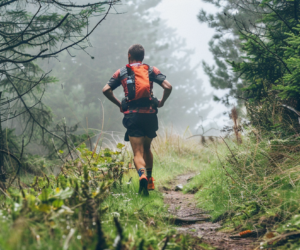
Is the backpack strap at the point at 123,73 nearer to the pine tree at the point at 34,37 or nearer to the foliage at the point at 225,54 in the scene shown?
the pine tree at the point at 34,37

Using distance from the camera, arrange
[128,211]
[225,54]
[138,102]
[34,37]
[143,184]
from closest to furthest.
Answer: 1. [128,211]
2. [34,37]
3. [143,184]
4. [138,102]
5. [225,54]

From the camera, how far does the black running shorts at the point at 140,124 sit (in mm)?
3430

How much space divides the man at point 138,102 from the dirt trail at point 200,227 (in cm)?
53

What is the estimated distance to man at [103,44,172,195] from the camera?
3303 millimetres

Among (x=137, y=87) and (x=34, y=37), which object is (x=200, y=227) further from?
(x=34, y=37)

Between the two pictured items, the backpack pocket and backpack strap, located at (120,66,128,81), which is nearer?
the backpack pocket

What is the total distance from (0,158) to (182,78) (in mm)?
47552

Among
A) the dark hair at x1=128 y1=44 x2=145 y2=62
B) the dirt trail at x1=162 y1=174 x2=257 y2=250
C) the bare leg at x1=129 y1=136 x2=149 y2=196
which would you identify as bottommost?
the dirt trail at x1=162 y1=174 x2=257 y2=250

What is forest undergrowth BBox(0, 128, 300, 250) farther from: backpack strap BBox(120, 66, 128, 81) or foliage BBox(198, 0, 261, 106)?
foliage BBox(198, 0, 261, 106)

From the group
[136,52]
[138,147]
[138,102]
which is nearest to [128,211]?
[138,147]

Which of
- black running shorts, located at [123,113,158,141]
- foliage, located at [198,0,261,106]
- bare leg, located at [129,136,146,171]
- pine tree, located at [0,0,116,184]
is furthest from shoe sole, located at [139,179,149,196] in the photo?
foliage, located at [198,0,261,106]

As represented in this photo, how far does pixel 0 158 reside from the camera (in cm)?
351

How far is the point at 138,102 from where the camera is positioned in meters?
3.42

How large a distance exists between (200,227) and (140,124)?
1538 mm
